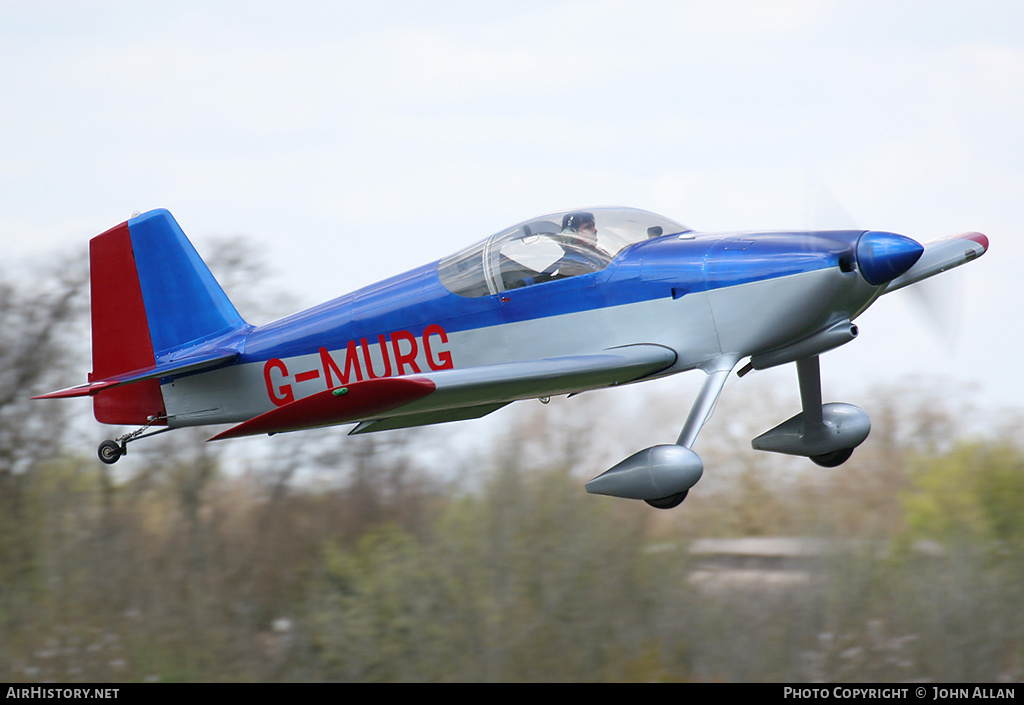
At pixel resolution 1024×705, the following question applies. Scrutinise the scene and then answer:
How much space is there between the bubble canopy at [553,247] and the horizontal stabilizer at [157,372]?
2.11 meters

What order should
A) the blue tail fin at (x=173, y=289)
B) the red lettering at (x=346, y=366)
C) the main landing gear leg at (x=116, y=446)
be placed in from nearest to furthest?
the red lettering at (x=346, y=366)
the main landing gear leg at (x=116, y=446)
the blue tail fin at (x=173, y=289)

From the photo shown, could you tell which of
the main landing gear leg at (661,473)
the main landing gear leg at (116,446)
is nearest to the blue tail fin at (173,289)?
the main landing gear leg at (116,446)

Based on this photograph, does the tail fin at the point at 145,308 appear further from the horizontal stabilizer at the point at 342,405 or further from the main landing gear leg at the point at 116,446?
the horizontal stabilizer at the point at 342,405

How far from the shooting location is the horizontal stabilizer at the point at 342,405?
201 inches

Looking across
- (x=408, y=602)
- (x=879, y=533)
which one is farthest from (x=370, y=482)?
(x=879, y=533)

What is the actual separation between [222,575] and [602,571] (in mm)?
9666

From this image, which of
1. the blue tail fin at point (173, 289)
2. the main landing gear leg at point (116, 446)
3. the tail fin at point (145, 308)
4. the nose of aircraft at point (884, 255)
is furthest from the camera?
the blue tail fin at point (173, 289)

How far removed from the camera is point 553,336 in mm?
6578

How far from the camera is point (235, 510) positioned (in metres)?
24.8

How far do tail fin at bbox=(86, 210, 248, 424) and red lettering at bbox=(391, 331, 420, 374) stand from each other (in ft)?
5.77

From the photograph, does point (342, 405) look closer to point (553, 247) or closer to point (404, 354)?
point (404, 354)

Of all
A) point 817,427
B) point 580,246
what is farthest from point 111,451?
point 817,427

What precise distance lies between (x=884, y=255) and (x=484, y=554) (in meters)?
18.1

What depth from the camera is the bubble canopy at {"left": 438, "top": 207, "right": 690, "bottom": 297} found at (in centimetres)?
659
